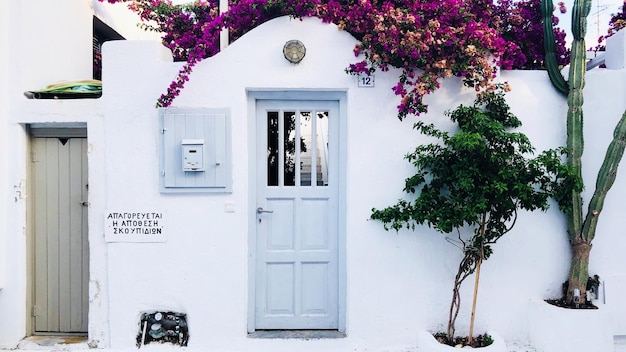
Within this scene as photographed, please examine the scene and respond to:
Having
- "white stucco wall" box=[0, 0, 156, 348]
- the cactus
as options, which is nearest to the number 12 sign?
the cactus

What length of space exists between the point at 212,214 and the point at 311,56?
168cm

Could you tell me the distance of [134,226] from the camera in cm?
405

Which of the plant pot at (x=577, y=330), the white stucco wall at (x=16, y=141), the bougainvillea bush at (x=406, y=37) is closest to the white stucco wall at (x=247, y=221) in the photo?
the white stucco wall at (x=16, y=141)

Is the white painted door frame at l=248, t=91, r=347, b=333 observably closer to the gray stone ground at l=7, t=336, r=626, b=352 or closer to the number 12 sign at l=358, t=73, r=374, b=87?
the number 12 sign at l=358, t=73, r=374, b=87

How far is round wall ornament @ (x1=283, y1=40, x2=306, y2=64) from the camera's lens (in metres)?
4.03

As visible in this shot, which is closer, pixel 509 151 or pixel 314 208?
pixel 509 151

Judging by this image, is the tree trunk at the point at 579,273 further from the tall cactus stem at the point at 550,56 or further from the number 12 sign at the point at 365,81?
the number 12 sign at the point at 365,81

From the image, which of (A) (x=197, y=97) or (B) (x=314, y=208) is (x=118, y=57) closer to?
(A) (x=197, y=97)

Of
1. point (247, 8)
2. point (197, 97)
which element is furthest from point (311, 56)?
point (197, 97)

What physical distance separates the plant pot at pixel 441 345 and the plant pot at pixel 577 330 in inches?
18.4

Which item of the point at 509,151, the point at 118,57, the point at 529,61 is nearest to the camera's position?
the point at 509,151

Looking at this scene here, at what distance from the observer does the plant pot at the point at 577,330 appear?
3805 mm

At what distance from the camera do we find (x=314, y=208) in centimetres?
430

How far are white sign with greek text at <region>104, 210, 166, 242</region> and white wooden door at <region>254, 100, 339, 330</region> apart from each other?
2.98 ft
